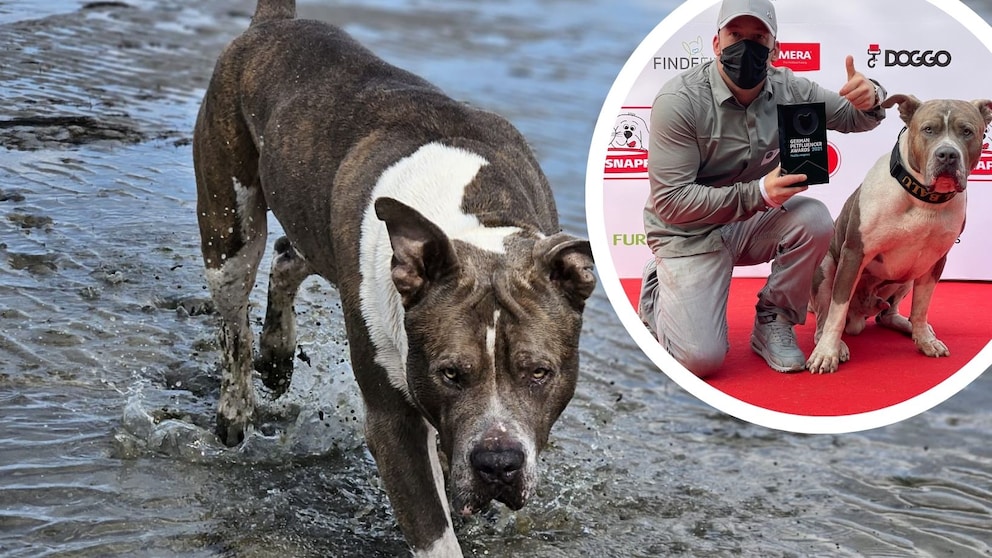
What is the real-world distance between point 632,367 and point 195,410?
238 centimetres

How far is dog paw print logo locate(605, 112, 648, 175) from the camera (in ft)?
12.8

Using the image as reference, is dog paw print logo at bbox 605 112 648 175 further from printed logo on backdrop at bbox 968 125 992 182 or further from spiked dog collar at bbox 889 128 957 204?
printed logo on backdrop at bbox 968 125 992 182

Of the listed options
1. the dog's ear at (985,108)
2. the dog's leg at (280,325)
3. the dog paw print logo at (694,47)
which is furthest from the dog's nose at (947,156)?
the dog's leg at (280,325)

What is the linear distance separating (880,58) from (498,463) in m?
1.54

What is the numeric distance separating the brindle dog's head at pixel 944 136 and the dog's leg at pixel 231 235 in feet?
9.71

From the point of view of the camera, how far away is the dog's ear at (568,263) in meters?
3.96

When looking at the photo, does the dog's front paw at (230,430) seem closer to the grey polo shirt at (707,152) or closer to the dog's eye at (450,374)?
the dog's eye at (450,374)

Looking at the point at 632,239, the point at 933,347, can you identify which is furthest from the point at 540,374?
the point at 933,347

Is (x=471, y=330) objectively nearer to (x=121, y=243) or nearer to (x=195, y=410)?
(x=195, y=410)

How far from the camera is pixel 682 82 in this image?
3.84 metres

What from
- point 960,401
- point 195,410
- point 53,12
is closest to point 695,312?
point 195,410

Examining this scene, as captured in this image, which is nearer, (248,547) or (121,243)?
(248,547)

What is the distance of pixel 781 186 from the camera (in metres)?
3.67

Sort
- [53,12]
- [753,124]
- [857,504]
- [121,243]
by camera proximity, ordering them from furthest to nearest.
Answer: [53,12]
[121,243]
[857,504]
[753,124]
